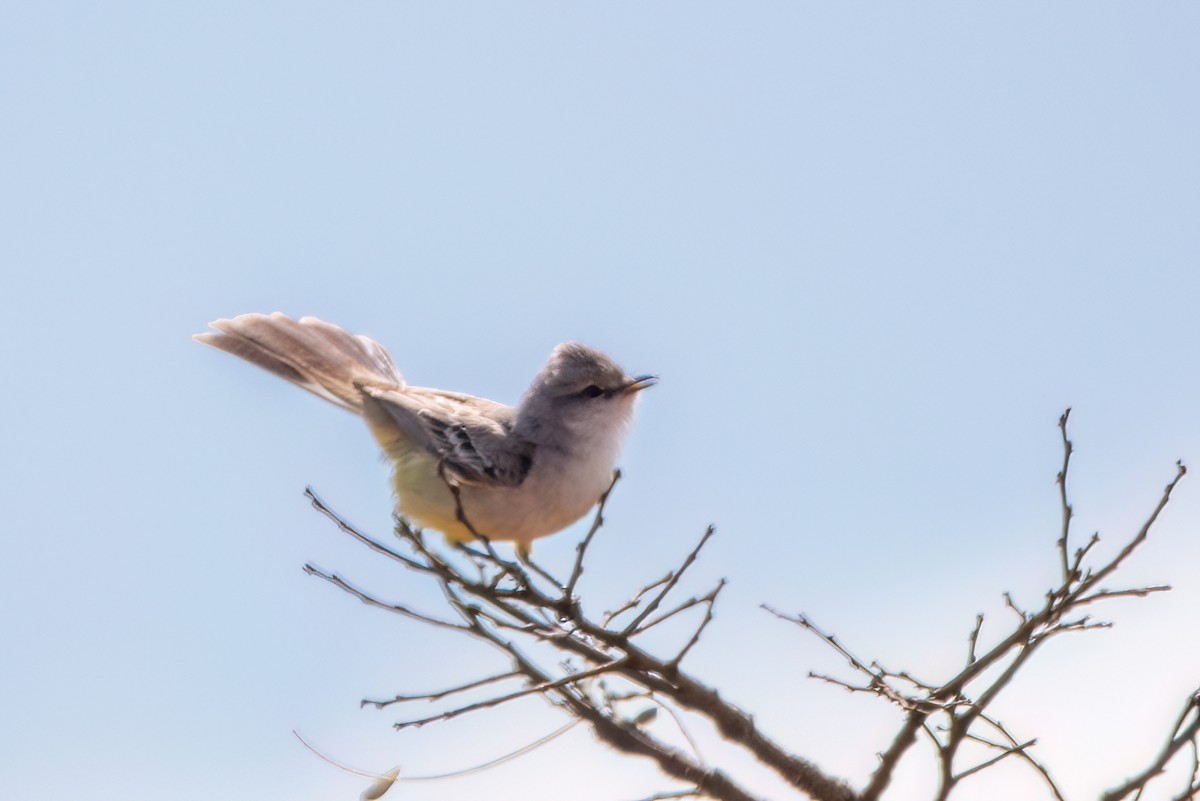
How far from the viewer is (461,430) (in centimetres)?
713

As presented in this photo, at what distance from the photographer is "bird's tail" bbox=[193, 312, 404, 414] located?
25.4 feet

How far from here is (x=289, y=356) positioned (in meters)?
7.76

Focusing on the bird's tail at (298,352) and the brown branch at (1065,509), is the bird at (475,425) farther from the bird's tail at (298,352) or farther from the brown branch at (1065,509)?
the brown branch at (1065,509)

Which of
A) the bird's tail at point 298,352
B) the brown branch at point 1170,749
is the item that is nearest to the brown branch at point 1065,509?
the brown branch at point 1170,749

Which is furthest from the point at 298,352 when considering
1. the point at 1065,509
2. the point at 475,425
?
the point at 1065,509

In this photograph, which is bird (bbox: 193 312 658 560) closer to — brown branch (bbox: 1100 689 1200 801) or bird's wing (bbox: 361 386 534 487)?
bird's wing (bbox: 361 386 534 487)

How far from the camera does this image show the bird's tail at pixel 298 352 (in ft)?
25.4

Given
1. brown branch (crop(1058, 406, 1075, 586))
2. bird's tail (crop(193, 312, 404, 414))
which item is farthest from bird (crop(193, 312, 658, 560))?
brown branch (crop(1058, 406, 1075, 586))

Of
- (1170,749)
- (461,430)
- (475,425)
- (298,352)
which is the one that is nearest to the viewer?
(1170,749)

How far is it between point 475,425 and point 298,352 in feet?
4.09

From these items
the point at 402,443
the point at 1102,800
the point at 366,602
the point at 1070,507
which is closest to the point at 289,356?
the point at 402,443

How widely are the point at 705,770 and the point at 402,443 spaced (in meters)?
2.98

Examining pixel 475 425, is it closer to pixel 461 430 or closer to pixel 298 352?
pixel 461 430

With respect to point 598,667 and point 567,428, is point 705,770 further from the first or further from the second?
point 567,428
